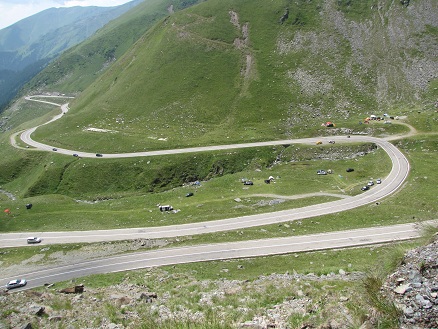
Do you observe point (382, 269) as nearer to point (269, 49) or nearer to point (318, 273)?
point (318, 273)

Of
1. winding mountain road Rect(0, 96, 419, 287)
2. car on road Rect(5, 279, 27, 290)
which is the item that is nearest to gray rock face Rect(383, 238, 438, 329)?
winding mountain road Rect(0, 96, 419, 287)

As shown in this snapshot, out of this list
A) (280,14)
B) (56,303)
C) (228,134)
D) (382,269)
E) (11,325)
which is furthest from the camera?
(280,14)

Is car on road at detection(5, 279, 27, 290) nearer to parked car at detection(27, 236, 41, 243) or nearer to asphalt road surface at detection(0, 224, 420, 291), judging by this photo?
asphalt road surface at detection(0, 224, 420, 291)

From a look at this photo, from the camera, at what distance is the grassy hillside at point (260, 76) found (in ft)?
389

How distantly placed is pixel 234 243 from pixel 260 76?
342 ft

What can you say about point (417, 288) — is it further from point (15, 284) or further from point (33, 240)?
point (33, 240)

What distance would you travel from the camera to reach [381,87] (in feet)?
422

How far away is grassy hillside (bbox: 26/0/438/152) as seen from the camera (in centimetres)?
11869

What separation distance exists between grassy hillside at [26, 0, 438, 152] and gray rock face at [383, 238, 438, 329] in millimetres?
94279

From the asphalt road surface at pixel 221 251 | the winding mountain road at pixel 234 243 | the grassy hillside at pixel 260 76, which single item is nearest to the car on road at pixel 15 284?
the asphalt road surface at pixel 221 251

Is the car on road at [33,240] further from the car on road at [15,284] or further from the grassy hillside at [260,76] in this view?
the grassy hillside at [260,76]

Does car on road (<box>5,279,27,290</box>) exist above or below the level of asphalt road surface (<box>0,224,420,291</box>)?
above

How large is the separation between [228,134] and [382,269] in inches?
3860

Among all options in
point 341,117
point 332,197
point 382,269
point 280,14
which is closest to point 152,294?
point 382,269
